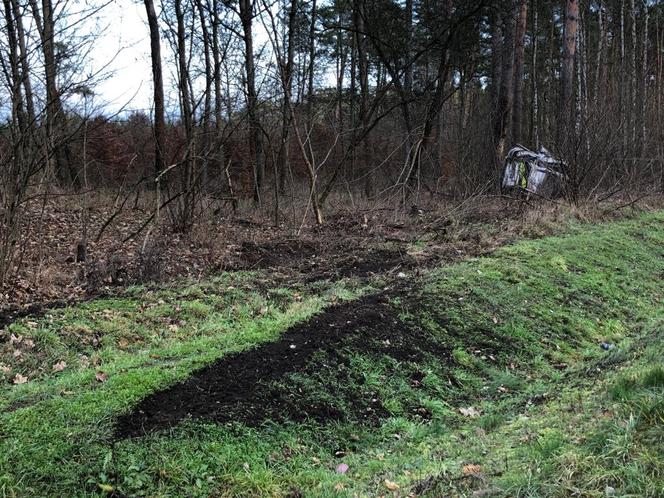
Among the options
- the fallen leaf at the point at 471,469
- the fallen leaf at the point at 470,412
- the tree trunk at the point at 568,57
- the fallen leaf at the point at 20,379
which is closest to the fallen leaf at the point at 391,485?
the fallen leaf at the point at 471,469

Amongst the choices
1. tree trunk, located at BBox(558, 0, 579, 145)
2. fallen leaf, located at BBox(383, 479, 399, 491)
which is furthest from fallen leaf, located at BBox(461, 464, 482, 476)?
tree trunk, located at BBox(558, 0, 579, 145)

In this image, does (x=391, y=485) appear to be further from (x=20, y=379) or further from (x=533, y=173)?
(x=533, y=173)

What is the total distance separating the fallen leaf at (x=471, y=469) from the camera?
9.21ft

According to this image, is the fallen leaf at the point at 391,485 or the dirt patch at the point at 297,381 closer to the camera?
the fallen leaf at the point at 391,485

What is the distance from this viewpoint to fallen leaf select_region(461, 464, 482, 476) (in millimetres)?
2808

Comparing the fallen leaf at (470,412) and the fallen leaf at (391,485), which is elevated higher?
the fallen leaf at (391,485)

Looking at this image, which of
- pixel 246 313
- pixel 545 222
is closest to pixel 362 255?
pixel 246 313

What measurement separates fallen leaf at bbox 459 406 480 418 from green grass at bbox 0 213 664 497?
5 centimetres

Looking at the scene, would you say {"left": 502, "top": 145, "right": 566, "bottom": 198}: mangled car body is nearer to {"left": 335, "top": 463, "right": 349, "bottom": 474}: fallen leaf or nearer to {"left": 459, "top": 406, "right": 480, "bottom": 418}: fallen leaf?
{"left": 459, "top": 406, "right": 480, "bottom": 418}: fallen leaf

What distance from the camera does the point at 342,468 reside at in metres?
3.54

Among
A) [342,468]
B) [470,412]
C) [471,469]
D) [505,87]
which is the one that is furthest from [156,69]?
[471,469]

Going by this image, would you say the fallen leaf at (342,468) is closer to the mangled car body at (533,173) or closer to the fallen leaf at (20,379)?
the fallen leaf at (20,379)

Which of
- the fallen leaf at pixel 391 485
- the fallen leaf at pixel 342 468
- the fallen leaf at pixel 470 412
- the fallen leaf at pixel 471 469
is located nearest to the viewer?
the fallen leaf at pixel 471 469

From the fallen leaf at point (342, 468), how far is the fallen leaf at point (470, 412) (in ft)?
4.49
